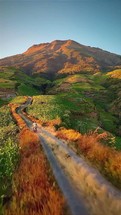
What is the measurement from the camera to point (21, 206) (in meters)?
8.41

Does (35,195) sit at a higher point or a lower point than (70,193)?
higher

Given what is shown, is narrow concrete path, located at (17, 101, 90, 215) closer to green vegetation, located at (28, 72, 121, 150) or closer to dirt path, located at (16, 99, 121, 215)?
dirt path, located at (16, 99, 121, 215)

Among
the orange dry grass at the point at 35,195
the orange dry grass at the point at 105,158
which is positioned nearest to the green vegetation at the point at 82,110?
the orange dry grass at the point at 105,158

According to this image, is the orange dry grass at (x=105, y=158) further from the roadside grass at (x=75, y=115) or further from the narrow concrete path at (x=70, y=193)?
the roadside grass at (x=75, y=115)

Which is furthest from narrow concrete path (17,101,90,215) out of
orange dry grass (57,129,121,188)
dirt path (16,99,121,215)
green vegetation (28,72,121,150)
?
green vegetation (28,72,121,150)

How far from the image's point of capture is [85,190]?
992cm

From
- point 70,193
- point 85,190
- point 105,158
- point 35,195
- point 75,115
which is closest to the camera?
point 35,195

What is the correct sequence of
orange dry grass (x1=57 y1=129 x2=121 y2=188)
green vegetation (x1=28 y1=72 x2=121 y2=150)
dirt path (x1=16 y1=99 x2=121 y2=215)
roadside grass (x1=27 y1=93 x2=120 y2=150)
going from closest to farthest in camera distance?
dirt path (x1=16 y1=99 x2=121 y2=215), orange dry grass (x1=57 y1=129 x2=121 y2=188), roadside grass (x1=27 y1=93 x2=120 y2=150), green vegetation (x1=28 y1=72 x2=121 y2=150)

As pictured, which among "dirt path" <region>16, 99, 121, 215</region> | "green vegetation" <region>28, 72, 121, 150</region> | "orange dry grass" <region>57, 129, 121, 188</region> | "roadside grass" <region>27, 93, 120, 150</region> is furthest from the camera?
"green vegetation" <region>28, 72, 121, 150</region>

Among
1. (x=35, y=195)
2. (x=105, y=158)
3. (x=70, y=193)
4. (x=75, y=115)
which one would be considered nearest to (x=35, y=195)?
(x=35, y=195)

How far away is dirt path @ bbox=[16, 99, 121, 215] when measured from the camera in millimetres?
8109

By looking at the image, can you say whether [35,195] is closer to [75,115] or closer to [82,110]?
[75,115]

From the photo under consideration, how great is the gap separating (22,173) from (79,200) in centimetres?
398

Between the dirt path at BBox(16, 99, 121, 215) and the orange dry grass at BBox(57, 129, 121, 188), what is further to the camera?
the orange dry grass at BBox(57, 129, 121, 188)
